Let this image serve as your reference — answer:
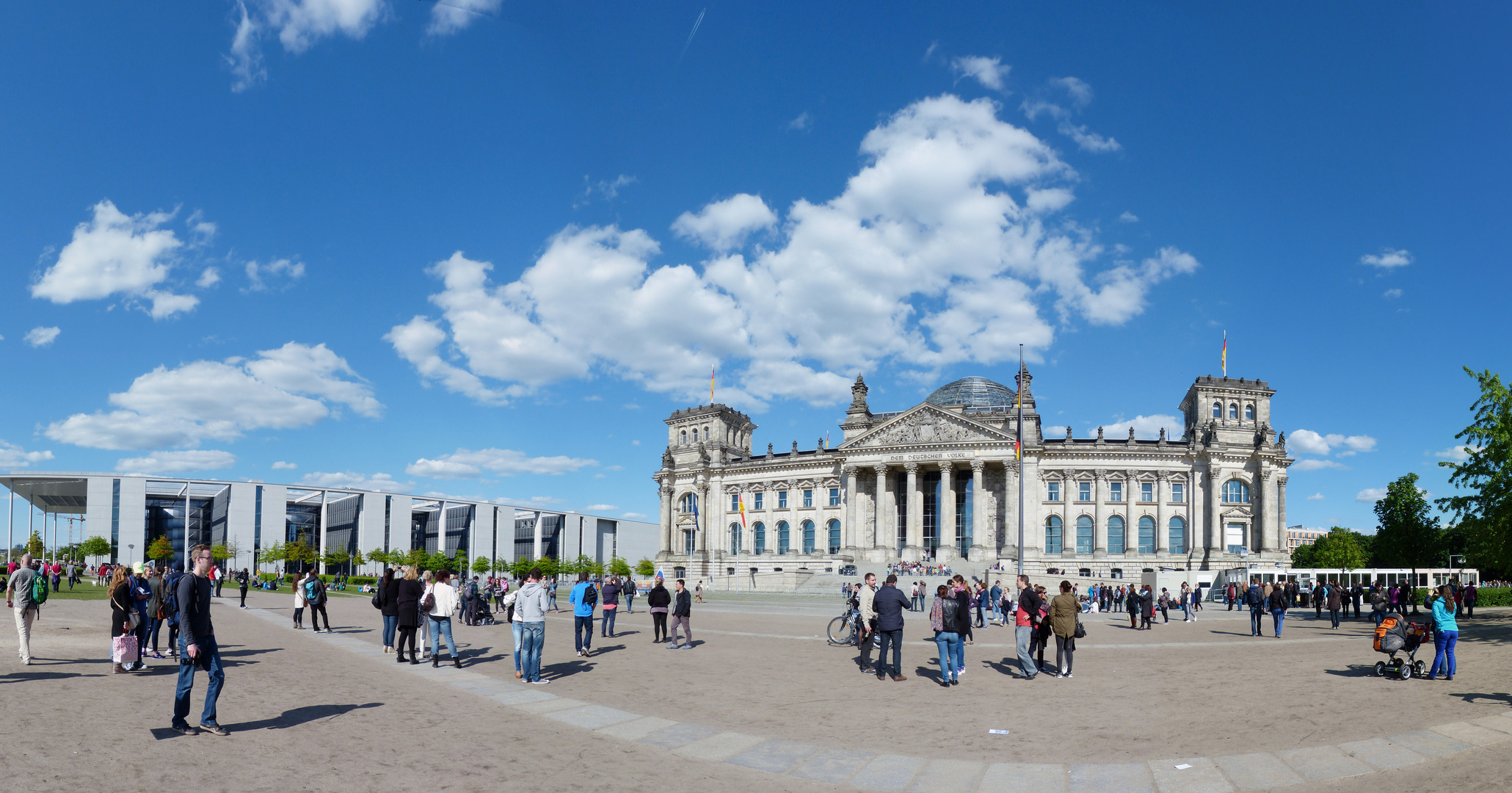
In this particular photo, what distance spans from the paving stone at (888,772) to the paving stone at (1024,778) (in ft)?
2.50

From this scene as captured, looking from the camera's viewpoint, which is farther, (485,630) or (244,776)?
(485,630)

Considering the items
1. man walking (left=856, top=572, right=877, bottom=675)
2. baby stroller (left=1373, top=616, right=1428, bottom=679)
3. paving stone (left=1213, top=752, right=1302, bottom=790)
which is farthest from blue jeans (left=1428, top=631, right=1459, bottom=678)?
man walking (left=856, top=572, right=877, bottom=675)

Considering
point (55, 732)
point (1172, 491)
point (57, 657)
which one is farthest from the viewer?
point (1172, 491)

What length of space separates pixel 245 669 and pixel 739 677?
29.4 feet

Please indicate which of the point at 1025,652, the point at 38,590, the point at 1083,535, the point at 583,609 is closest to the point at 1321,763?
the point at 1025,652

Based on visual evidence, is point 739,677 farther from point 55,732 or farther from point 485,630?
point 485,630

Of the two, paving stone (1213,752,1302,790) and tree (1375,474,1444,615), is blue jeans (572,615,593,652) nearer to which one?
paving stone (1213,752,1302,790)

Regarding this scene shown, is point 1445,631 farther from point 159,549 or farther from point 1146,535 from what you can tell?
point 159,549

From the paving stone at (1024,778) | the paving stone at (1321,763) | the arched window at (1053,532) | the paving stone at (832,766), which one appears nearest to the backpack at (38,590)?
the paving stone at (832,766)

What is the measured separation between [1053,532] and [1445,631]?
224 ft

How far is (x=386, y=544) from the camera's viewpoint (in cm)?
11438

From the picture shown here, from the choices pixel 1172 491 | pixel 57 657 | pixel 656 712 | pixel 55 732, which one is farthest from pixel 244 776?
pixel 1172 491

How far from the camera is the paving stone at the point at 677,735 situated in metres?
10.6

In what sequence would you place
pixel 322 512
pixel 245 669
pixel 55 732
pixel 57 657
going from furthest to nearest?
pixel 322 512, pixel 57 657, pixel 245 669, pixel 55 732
